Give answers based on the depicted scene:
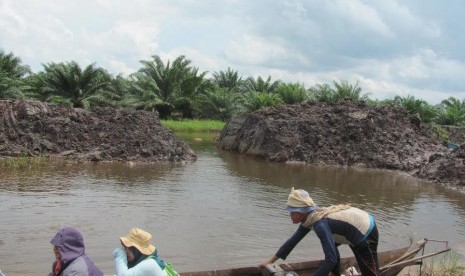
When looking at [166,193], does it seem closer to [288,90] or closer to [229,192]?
[229,192]

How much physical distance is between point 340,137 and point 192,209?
14715mm

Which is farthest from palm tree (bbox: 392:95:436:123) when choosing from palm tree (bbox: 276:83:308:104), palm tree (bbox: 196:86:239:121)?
palm tree (bbox: 196:86:239:121)

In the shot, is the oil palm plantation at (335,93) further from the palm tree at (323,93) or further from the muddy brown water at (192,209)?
the muddy brown water at (192,209)

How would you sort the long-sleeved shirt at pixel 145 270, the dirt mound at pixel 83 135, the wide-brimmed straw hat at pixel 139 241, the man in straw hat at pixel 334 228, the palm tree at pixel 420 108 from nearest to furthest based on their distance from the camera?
the long-sleeved shirt at pixel 145 270 → the wide-brimmed straw hat at pixel 139 241 → the man in straw hat at pixel 334 228 → the dirt mound at pixel 83 135 → the palm tree at pixel 420 108

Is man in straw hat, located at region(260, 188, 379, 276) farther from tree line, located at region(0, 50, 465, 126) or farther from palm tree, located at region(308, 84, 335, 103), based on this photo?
palm tree, located at region(308, 84, 335, 103)

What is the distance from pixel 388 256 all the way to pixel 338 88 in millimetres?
38893

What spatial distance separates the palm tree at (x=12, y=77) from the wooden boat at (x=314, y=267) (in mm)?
29829

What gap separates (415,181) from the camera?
20531 millimetres

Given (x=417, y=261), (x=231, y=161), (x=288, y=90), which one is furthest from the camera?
(x=288, y=90)

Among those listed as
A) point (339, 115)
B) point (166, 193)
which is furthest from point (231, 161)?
point (166, 193)

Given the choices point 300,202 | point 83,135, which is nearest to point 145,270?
point 300,202

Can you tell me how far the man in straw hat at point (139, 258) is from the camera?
463 cm

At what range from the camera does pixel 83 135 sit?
819 inches

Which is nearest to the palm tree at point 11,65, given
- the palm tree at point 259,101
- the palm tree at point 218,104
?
the palm tree at point 218,104
